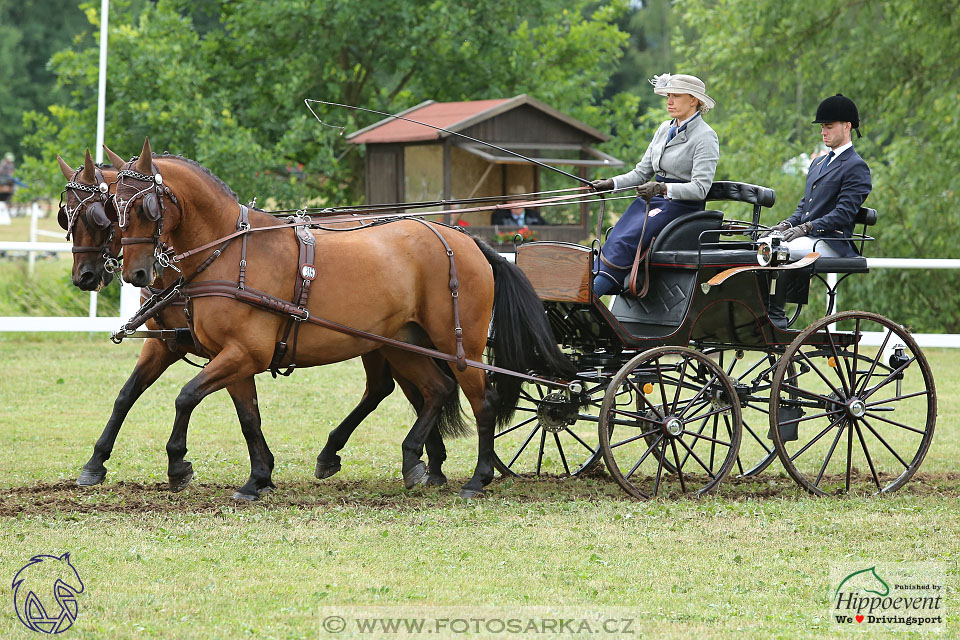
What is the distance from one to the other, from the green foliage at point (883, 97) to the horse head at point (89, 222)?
1101 centimetres

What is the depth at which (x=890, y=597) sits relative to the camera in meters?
4.82

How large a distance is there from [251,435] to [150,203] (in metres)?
1.39

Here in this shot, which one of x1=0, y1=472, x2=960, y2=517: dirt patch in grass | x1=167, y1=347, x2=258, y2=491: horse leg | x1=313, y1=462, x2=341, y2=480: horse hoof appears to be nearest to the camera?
x1=167, y1=347, x2=258, y2=491: horse leg

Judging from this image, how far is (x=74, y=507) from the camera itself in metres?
6.24

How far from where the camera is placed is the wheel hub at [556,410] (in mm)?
6992

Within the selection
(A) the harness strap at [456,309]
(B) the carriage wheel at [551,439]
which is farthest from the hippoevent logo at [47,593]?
(B) the carriage wheel at [551,439]

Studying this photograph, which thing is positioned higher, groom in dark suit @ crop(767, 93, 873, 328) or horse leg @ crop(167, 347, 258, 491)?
groom in dark suit @ crop(767, 93, 873, 328)

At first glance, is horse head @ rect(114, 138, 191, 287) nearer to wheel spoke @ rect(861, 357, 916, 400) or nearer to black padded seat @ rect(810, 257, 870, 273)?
black padded seat @ rect(810, 257, 870, 273)

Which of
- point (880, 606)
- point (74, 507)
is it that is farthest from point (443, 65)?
point (880, 606)

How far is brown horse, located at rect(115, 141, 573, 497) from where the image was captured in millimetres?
6215

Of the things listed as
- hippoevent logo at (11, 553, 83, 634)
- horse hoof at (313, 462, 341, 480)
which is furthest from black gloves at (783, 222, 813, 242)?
hippoevent logo at (11, 553, 83, 634)

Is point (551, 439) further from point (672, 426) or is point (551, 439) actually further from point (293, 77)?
point (293, 77)

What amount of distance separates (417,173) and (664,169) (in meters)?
9.10

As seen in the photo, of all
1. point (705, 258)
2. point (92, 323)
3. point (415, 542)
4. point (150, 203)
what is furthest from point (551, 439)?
point (92, 323)
